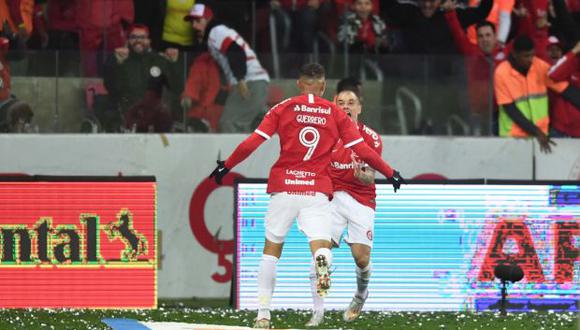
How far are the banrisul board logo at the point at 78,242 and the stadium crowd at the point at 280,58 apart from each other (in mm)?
2112

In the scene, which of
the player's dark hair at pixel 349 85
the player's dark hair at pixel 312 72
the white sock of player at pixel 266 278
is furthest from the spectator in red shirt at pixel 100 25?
the white sock of player at pixel 266 278

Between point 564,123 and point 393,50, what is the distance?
212 centimetres

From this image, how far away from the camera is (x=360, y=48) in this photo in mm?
17141

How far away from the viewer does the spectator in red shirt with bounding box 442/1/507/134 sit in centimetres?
1698

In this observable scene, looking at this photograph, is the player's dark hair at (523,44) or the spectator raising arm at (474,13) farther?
the spectator raising arm at (474,13)

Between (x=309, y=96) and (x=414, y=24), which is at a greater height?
(x=414, y=24)

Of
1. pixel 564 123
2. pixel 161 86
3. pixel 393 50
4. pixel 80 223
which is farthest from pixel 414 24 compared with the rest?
pixel 80 223

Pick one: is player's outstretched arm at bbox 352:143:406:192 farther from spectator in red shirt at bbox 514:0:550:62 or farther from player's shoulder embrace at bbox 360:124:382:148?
spectator in red shirt at bbox 514:0:550:62

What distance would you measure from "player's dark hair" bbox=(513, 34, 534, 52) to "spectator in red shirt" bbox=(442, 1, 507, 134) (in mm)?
379

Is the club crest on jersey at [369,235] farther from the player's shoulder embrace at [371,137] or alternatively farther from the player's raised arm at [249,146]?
the player's raised arm at [249,146]

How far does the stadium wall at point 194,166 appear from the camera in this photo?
1648 cm

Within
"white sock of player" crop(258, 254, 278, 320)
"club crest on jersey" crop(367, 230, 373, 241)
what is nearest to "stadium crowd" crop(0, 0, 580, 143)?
"club crest on jersey" crop(367, 230, 373, 241)

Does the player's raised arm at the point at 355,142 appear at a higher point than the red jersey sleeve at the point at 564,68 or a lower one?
lower

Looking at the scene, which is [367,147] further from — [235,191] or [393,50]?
[393,50]
